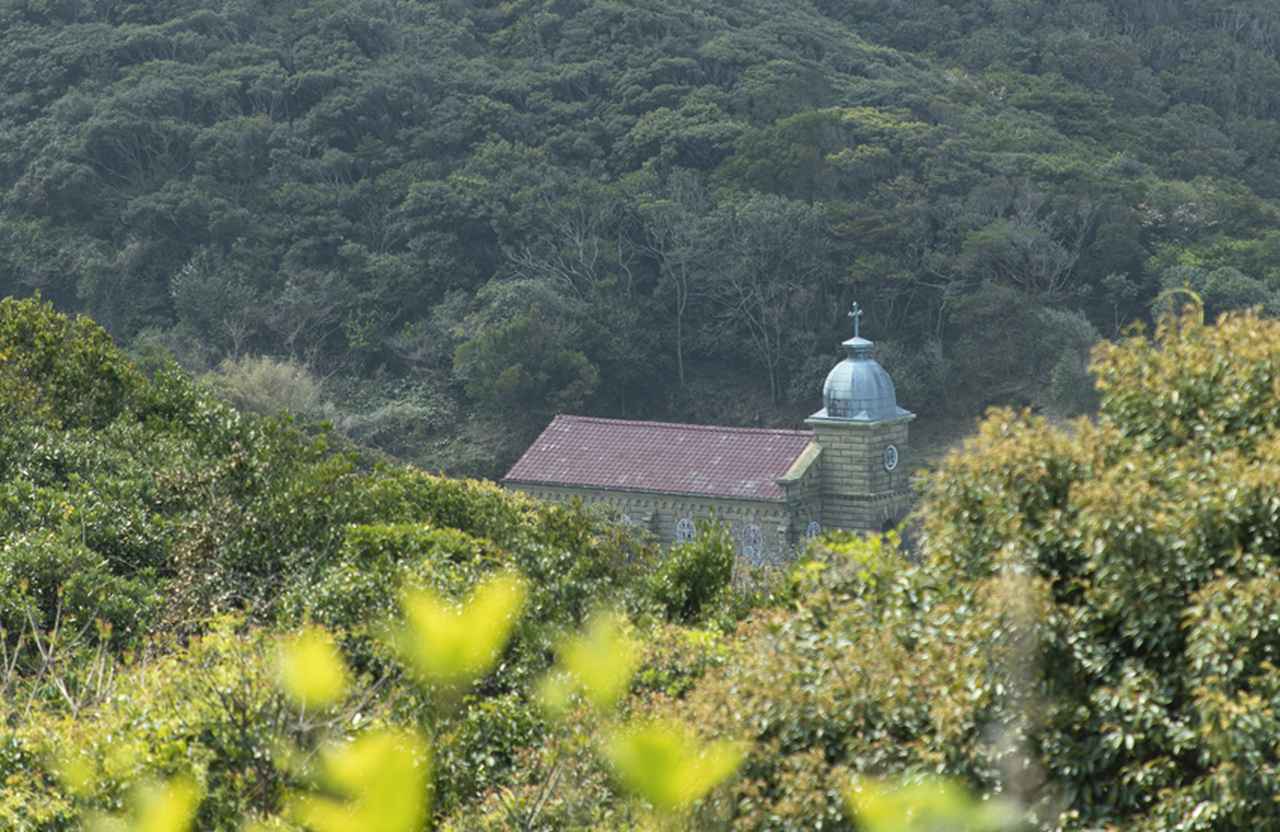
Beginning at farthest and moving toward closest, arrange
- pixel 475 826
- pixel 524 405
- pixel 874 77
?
pixel 874 77 → pixel 524 405 → pixel 475 826

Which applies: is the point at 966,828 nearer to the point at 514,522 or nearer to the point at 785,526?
the point at 514,522

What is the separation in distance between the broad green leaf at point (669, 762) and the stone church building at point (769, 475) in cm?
2854

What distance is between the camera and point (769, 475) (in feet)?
124

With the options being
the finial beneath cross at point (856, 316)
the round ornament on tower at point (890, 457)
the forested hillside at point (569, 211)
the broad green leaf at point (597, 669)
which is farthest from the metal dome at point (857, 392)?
the broad green leaf at point (597, 669)

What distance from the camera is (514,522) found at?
18.3 meters

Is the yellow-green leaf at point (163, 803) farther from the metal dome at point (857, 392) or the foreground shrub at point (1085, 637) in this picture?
the metal dome at point (857, 392)

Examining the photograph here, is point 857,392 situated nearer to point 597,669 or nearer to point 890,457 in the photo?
point 890,457

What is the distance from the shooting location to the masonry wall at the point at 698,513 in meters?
37.2

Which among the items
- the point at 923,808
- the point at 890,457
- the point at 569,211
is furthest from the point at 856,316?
the point at 923,808

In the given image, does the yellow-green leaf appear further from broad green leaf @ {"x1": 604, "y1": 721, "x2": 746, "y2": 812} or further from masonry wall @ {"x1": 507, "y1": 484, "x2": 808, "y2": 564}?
masonry wall @ {"x1": 507, "y1": 484, "x2": 808, "y2": 564}

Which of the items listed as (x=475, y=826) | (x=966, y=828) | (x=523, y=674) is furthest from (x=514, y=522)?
(x=966, y=828)

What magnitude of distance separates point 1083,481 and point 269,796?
328 centimetres

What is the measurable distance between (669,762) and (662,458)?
3404 cm

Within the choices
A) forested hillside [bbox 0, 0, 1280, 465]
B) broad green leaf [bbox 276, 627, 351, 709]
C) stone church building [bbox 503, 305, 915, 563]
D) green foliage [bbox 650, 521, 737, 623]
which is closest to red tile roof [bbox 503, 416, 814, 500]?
stone church building [bbox 503, 305, 915, 563]
